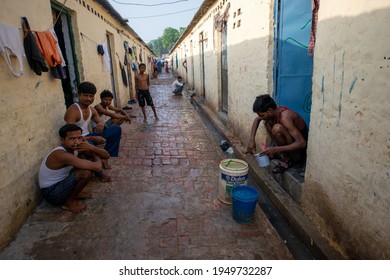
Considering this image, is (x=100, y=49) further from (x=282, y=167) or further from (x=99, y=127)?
(x=282, y=167)

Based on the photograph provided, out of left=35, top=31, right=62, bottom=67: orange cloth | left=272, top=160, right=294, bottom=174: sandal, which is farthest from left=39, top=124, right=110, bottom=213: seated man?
left=272, top=160, right=294, bottom=174: sandal

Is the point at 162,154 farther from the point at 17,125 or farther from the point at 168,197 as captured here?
the point at 17,125

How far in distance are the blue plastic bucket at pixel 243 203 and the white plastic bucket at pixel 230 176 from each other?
125mm

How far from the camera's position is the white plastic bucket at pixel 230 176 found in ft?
11.1

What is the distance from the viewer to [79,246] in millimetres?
2824

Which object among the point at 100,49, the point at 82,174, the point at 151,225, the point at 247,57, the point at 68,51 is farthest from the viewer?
the point at 100,49

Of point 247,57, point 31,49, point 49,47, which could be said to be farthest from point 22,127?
point 247,57

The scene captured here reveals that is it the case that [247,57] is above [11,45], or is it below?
below

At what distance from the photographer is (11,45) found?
3033mm

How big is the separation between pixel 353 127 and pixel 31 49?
4065 millimetres

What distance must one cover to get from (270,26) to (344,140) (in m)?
2.62

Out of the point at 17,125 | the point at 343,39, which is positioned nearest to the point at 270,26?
the point at 343,39

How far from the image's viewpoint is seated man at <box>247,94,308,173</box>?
358 centimetres

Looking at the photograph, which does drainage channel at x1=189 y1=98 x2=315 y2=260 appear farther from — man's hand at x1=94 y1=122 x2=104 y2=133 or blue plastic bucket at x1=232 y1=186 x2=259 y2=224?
man's hand at x1=94 y1=122 x2=104 y2=133
